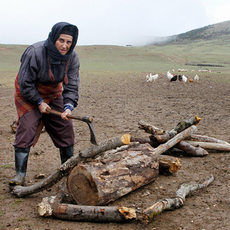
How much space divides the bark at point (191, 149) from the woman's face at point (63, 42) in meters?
2.45

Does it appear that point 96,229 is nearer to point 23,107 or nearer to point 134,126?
point 23,107

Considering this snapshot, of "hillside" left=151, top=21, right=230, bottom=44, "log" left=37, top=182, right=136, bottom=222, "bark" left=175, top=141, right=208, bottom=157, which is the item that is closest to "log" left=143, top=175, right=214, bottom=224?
"log" left=37, top=182, right=136, bottom=222

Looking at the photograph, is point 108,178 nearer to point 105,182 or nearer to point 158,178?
point 105,182

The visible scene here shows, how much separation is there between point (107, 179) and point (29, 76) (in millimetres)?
1428

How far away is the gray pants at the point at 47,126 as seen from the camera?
3.33 meters

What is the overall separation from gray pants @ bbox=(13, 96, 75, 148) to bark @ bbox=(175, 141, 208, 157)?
1876mm

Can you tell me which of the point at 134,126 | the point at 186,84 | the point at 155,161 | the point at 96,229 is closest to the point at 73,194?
the point at 96,229

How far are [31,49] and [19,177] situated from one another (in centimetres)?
151

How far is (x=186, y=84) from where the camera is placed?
47.4ft

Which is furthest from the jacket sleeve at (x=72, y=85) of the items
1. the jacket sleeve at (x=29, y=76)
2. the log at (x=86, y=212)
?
the log at (x=86, y=212)

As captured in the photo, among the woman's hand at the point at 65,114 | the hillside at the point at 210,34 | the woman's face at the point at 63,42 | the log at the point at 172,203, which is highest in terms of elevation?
the hillside at the point at 210,34

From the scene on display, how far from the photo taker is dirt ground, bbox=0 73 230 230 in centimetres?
283

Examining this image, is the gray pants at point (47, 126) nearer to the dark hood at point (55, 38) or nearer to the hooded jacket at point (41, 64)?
the hooded jacket at point (41, 64)

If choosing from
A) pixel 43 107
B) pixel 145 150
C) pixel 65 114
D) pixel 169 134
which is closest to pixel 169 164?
pixel 145 150
